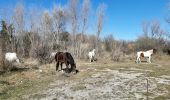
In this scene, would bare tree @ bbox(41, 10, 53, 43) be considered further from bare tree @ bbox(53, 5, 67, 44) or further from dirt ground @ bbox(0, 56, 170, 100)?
dirt ground @ bbox(0, 56, 170, 100)

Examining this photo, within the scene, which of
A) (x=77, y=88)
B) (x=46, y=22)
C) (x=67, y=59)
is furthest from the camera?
(x=46, y=22)

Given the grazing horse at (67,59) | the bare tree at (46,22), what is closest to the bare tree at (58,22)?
the bare tree at (46,22)

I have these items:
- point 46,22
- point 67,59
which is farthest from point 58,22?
point 67,59

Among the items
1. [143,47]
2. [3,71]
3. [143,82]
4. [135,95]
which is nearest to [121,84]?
[143,82]

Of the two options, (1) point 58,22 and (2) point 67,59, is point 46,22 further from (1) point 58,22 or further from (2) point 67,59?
(2) point 67,59

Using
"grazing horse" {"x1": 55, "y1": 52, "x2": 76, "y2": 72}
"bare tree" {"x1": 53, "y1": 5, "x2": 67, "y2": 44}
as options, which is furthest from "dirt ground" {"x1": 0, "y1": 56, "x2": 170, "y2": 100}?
"bare tree" {"x1": 53, "y1": 5, "x2": 67, "y2": 44}

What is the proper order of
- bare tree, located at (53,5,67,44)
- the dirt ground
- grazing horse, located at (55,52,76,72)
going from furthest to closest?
bare tree, located at (53,5,67,44) < grazing horse, located at (55,52,76,72) < the dirt ground

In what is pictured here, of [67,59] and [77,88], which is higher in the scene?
[67,59]

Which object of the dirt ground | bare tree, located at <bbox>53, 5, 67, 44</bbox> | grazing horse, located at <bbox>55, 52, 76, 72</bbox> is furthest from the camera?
bare tree, located at <bbox>53, 5, 67, 44</bbox>

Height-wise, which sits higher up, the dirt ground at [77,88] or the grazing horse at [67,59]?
the grazing horse at [67,59]

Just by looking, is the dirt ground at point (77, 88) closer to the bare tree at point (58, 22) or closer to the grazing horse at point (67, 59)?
the grazing horse at point (67, 59)

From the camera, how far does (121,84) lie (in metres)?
13.1

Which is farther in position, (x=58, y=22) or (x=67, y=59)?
(x=58, y=22)

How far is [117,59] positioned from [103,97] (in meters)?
18.6
